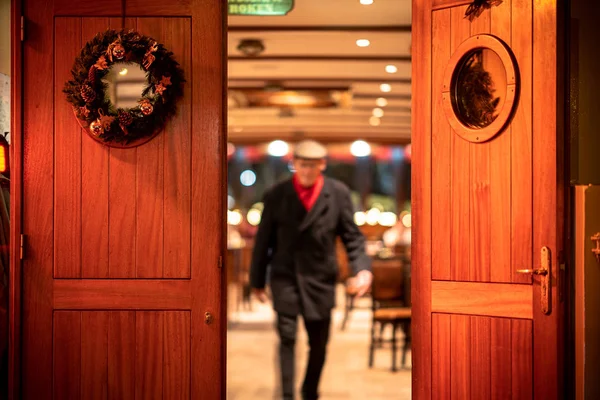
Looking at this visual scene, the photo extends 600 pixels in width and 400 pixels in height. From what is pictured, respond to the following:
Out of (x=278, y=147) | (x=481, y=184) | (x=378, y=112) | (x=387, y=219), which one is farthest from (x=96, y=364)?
(x=387, y=219)

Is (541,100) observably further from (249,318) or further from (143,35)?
(249,318)

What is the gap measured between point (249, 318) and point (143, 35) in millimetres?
6352

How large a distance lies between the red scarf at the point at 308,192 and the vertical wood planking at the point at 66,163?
151 centimetres

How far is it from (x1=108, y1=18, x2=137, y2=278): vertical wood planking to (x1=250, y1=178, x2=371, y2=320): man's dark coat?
1151mm

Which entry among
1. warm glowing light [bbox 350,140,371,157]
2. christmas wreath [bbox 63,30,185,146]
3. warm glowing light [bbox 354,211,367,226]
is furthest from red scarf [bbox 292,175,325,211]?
warm glowing light [bbox 354,211,367,226]

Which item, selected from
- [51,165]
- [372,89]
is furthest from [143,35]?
[372,89]

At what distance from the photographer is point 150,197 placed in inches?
136

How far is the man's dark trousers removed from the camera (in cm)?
439

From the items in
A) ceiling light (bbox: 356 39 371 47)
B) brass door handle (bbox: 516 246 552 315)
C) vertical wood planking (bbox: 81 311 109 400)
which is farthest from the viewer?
ceiling light (bbox: 356 39 371 47)

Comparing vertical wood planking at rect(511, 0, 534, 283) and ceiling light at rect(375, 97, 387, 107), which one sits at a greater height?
ceiling light at rect(375, 97, 387, 107)

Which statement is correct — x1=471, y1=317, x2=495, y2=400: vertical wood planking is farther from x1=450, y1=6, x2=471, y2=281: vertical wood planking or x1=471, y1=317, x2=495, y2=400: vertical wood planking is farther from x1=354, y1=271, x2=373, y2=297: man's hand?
x1=354, y1=271, x2=373, y2=297: man's hand

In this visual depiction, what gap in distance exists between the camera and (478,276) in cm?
330

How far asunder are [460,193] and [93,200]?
185cm

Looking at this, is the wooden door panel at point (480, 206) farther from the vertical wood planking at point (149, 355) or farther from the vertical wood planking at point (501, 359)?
the vertical wood planking at point (149, 355)
